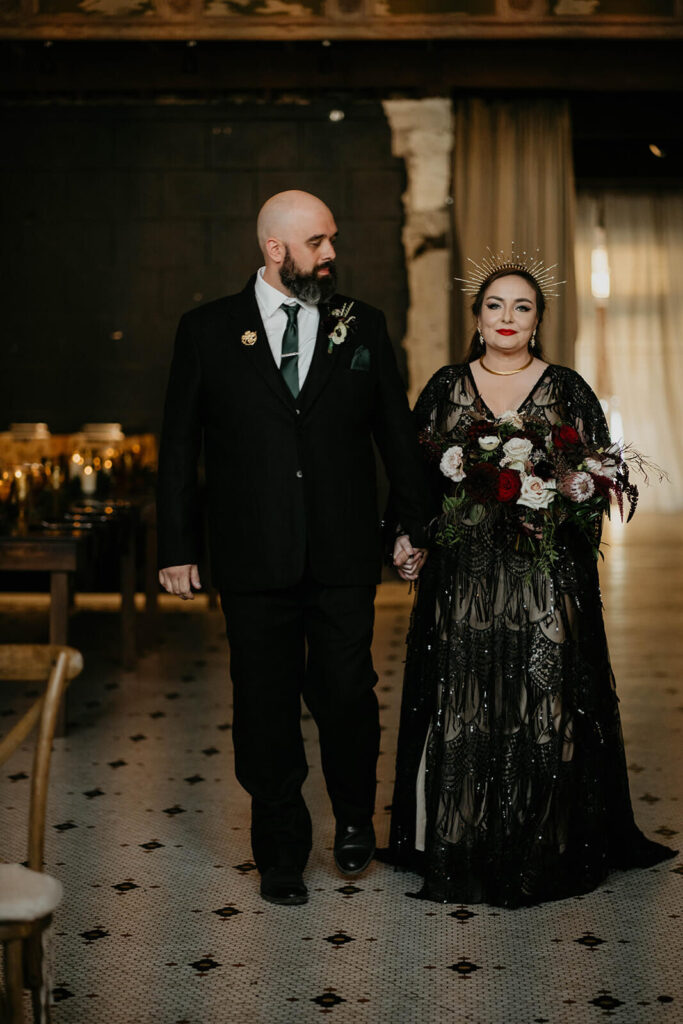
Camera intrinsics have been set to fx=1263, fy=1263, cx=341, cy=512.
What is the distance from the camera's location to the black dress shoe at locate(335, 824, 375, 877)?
12.4 ft

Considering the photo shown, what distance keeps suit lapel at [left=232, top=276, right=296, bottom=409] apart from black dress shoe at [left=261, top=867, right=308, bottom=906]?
1.36 m

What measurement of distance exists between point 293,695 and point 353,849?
1.68 feet

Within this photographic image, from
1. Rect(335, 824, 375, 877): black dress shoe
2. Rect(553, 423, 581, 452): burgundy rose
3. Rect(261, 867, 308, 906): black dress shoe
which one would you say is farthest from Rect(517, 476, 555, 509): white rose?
Rect(261, 867, 308, 906): black dress shoe

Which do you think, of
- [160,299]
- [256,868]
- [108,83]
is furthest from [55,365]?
[256,868]

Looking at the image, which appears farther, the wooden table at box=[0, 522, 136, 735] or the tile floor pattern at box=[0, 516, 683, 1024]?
the wooden table at box=[0, 522, 136, 735]

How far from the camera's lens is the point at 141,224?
1045cm

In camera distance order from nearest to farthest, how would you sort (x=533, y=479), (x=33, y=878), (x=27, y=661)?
(x=33, y=878), (x=27, y=661), (x=533, y=479)

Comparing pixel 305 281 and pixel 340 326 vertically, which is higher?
pixel 305 281

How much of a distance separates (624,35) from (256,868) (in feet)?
23.0

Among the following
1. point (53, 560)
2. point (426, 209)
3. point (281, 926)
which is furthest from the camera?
point (426, 209)

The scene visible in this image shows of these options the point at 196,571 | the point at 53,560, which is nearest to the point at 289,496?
the point at 196,571

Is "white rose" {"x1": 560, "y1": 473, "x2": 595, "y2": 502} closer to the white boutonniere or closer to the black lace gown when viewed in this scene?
the black lace gown

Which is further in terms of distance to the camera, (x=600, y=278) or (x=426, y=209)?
(x=600, y=278)

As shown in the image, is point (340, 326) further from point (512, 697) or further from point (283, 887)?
point (283, 887)
